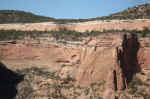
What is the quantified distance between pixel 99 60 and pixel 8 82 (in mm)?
11441

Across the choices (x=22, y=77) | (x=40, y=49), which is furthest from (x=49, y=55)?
(x=22, y=77)

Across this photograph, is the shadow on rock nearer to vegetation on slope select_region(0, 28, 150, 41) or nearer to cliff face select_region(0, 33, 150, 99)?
cliff face select_region(0, 33, 150, 99)

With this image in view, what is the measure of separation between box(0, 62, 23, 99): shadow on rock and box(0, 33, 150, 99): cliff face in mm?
1107

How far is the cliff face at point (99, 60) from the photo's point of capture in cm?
2317

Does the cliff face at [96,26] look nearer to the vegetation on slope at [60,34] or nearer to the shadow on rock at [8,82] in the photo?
the vegetation on slope at [60,34]

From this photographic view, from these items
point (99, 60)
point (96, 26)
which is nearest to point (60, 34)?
point (96, 26)

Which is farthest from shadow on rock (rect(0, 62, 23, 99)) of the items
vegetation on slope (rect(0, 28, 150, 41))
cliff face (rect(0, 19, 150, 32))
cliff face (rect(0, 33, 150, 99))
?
cliff face (rect(0, 19, 150, 32))

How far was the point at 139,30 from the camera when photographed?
1080 inches

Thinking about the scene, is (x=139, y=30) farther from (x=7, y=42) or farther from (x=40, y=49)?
(x=7, y=42)

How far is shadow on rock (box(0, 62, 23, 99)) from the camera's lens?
2528 cm

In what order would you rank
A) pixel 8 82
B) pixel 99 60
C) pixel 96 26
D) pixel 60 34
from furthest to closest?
pixel 96 26
pixel 60 34
pixel 8 82
pixel 99 60

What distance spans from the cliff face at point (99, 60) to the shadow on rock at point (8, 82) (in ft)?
3.63

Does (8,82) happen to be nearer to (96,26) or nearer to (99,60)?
(99,60)

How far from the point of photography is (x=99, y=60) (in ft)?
78.8
